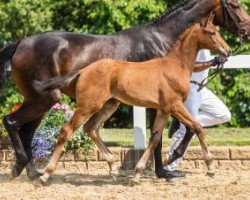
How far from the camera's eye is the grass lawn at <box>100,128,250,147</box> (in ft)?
33.2

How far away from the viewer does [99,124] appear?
29.1 ft

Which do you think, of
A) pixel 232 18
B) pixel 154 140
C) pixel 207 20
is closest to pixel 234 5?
pixel 232 18

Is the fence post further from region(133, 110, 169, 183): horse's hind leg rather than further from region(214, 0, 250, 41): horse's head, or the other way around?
region(214, 0, 250, 41): horse's head

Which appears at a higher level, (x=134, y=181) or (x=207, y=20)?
(x=207, y=20)

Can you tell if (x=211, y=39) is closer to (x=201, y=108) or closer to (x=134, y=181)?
(x=201, y=108)

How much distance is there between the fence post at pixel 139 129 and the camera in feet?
32.4

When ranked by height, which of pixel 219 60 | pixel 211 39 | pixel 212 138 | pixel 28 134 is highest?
pixel 211 39

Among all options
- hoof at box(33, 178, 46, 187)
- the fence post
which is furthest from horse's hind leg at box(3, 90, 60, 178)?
the fence post

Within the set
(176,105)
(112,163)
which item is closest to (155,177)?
(112,163)

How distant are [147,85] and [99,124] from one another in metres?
0.90

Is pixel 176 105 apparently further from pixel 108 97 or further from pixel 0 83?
pixel 0 83

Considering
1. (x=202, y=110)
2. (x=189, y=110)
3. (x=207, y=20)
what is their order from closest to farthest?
(x=207, y=20)
(x=189, y=110)
(x=202, y=110)

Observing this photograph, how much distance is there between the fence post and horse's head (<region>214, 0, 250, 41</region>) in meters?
1.67

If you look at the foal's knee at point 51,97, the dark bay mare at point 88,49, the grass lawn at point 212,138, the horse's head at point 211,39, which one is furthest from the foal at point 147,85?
the grass lawn at point 212,138
